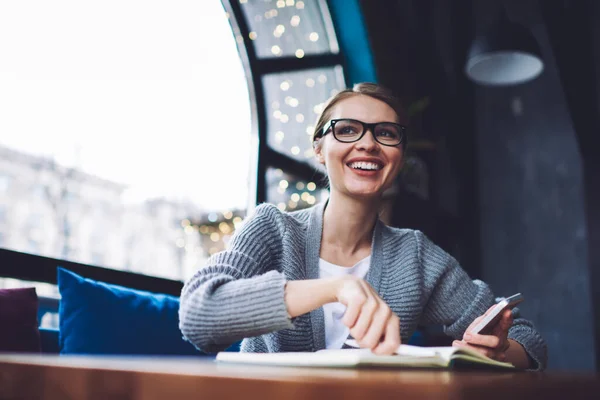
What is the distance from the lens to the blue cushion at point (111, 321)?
148 cm

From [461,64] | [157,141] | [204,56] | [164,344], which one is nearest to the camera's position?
[164,344]

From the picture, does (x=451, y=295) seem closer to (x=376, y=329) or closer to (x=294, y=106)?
(x=376, y=329)

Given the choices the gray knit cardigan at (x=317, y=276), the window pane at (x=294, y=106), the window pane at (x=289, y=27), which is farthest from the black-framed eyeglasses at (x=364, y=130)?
the window pane at (x=289, y=27)

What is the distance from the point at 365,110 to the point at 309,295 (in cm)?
70

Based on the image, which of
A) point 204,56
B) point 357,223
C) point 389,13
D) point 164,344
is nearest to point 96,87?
point 204,56

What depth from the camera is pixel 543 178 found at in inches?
189

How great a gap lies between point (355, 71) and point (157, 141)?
1845 millimetres

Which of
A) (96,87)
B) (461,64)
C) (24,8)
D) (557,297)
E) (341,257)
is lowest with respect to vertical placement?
(557,297)

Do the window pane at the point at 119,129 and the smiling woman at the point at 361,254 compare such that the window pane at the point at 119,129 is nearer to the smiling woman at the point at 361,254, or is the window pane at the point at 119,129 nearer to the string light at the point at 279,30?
the string light at the point at 279,30

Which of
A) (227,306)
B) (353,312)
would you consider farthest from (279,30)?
(353,312)

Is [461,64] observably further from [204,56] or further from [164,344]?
[164,344]

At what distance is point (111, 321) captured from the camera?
1528 millimetres

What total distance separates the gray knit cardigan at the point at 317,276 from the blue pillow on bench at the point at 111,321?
375mm

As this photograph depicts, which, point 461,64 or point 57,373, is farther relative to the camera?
point 461,64
